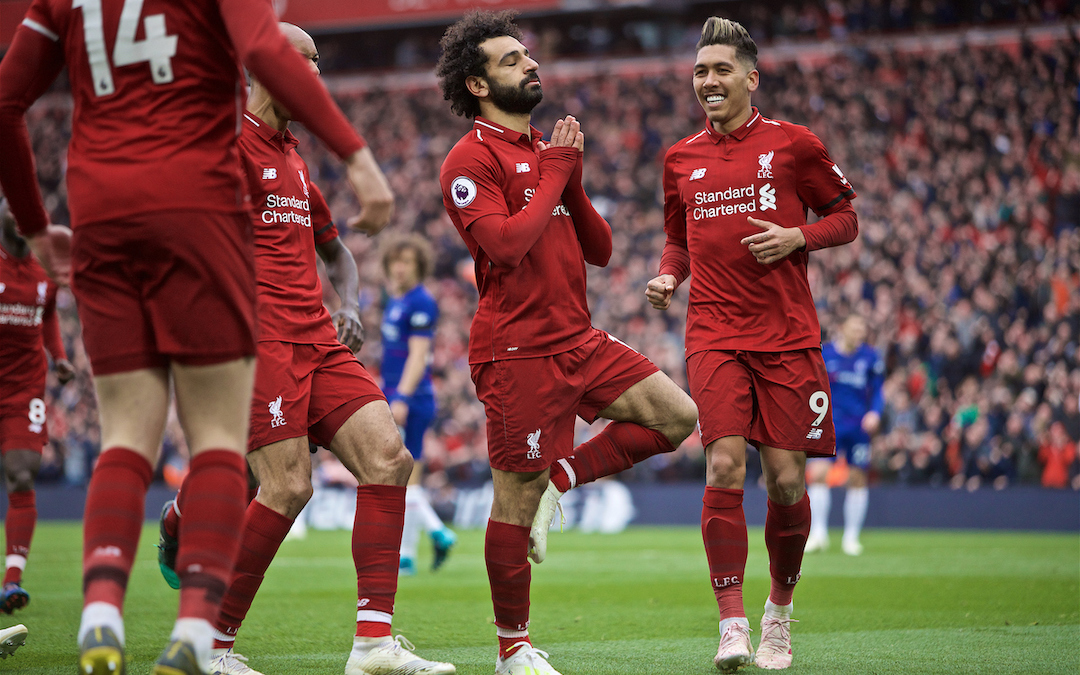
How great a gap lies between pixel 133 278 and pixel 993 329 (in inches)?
640

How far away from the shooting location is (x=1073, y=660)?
180 inches

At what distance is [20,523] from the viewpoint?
6.92 m

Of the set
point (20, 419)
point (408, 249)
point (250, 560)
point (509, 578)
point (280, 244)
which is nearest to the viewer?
point (509, 578)

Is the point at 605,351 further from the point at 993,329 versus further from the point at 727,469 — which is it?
the point at 993,329

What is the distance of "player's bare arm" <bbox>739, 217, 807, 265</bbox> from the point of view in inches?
184

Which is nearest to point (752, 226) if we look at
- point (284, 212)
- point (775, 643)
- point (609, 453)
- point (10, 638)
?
point (609, 453)

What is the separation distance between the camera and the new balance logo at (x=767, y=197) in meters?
4.93

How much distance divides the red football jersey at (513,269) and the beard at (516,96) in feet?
0.31

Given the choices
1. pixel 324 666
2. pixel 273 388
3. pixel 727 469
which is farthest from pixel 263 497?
pixel 727 469

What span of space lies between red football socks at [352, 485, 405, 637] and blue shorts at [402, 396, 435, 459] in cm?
517

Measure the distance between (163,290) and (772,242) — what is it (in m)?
2.65

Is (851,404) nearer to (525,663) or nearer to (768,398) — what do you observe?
(768,398)

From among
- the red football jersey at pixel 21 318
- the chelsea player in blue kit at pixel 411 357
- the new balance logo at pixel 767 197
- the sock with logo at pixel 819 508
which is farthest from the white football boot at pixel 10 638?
the sock with logo at pixel 819 508

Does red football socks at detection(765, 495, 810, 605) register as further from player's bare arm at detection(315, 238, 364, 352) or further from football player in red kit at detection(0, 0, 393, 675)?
football player in red kit at detection(0, 0, 393, 675)
